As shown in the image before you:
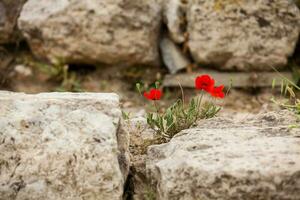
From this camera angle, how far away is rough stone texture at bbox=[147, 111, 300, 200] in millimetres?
2203

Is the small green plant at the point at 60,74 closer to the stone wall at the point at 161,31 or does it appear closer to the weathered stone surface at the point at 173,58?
the stone wall at the point at 161,31

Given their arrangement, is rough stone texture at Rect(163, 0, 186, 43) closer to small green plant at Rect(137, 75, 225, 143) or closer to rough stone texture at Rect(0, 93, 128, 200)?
small green plant at Rect(137, 75, 225, 143)

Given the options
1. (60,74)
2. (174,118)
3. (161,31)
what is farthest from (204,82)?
(60,74)

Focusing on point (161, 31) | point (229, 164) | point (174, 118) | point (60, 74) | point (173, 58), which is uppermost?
point (229, 164)

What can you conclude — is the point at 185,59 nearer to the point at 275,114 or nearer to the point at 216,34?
the point at 216,34

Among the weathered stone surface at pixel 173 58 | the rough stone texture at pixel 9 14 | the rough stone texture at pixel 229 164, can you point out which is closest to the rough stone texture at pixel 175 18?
the weathered stone surface at pixel 173 58

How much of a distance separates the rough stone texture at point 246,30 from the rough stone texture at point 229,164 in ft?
7.31

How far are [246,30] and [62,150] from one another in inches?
109

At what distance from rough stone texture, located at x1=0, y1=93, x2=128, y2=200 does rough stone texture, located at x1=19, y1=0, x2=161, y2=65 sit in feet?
8.21

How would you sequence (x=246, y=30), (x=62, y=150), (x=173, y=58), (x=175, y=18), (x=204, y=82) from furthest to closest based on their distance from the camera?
(x=173, y=58)
(x=175, y=18)
(x=246, y=30)
(x=204, y=82)
(x=62, y=150)

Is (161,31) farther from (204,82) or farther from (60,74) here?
(204,82)

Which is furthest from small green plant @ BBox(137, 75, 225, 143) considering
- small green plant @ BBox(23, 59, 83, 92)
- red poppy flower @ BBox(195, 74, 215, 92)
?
small green plant @ BBox(23, 59, 83, 92)

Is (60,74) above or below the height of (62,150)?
below

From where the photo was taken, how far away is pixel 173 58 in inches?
207
